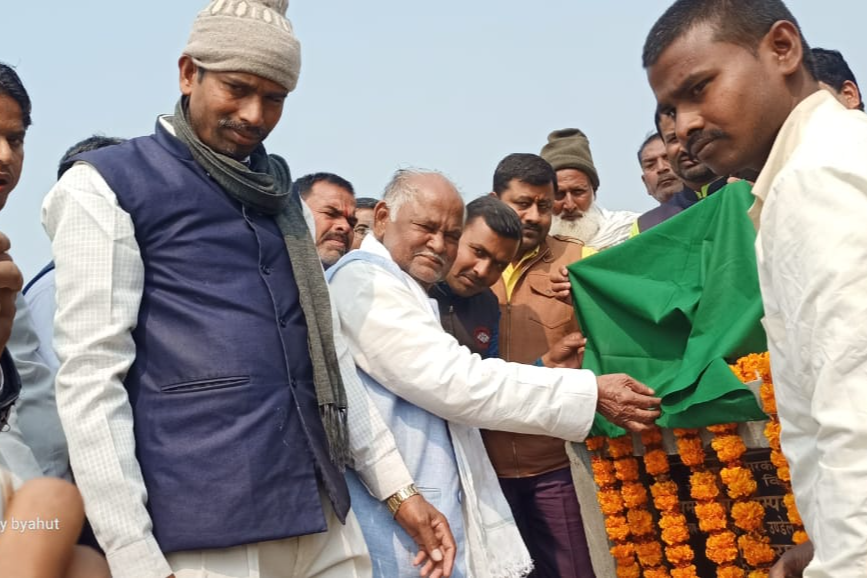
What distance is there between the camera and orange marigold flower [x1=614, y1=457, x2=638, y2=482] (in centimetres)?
461

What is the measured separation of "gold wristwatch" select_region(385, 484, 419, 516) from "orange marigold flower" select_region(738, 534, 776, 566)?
1435mm

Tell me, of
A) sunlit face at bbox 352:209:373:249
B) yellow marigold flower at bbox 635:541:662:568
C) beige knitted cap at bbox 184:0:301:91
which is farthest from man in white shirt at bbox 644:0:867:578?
sunlit face at bbox 352:209:373:249

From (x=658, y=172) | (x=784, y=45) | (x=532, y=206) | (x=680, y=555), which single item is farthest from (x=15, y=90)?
(x=658, y=172)

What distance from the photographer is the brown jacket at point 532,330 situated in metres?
5.27

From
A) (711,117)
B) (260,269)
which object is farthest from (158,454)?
(711,117)

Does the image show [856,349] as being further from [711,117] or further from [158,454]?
[158,454]

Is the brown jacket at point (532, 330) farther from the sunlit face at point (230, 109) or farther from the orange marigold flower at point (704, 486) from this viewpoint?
the sunlit face at point (230, 109)

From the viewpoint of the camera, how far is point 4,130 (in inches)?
132

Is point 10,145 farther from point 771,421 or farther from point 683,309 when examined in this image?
point 771,421

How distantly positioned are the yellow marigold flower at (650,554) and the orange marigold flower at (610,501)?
20cm

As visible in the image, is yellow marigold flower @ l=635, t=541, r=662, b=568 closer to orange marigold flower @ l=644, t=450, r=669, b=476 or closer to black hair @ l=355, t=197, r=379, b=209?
orange marigold flower @ l=644, t=450, r=669, b=476

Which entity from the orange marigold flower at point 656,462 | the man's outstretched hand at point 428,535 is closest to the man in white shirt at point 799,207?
the man's outstretched hand at point 428,535

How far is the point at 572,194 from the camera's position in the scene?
705cm

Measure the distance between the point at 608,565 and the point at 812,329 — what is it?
3007mm
